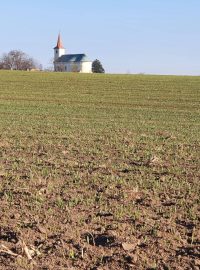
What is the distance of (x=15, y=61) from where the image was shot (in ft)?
410

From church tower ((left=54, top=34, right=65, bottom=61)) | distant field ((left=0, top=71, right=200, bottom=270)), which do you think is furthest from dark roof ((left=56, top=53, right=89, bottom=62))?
distant field ((left=0, top=71, right=200, bottom=270))

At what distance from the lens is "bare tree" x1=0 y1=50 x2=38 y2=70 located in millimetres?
123312

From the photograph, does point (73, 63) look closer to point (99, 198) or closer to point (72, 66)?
point (72, 66)

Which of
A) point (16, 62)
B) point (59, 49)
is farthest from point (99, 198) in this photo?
point (59, 49)

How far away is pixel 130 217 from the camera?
650cm

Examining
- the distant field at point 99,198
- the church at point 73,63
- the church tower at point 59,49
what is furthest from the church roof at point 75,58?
the distant field at point 99,198

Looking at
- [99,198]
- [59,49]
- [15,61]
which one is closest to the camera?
[99,198]

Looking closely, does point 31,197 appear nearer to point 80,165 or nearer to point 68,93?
point 80,165

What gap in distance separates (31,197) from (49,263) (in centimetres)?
241

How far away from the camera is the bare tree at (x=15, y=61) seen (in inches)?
4855

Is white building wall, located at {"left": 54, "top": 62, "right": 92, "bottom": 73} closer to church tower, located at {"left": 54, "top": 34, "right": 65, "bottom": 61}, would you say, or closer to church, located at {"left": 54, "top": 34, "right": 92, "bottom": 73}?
church, located at {"left": 54, "top": 34, "right": 92, "bottom": 73}

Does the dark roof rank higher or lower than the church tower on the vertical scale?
lower

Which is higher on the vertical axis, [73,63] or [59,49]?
[59,49]

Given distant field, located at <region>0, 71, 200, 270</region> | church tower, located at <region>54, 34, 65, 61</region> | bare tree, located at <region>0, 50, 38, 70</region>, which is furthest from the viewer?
church tower, located at <region>54, 34, 65, 61</region>
